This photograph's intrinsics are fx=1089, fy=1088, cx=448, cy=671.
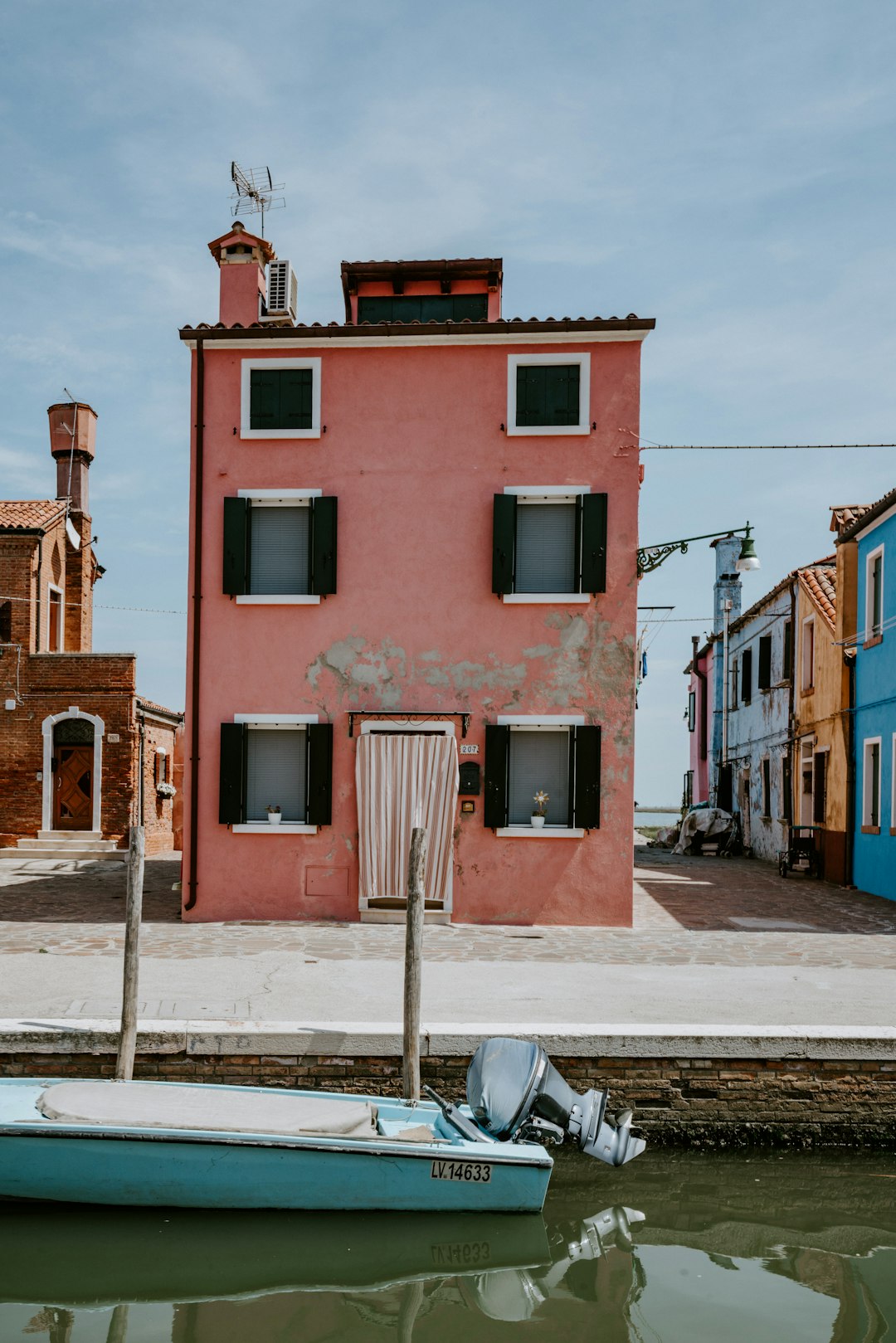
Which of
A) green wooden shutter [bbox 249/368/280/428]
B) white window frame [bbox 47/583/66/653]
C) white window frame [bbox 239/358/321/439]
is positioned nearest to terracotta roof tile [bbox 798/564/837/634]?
white window frame [bbox 239/358/321/439]

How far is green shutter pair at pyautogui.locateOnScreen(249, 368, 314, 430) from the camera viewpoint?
14.0 meters

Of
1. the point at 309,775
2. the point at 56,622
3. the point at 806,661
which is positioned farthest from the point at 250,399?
the point at 56,622

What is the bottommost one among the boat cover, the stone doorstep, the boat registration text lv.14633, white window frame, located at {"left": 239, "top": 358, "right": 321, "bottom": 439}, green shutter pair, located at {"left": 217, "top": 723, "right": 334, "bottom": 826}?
the boat registration text lv.14633

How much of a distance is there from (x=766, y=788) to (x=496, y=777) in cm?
1375

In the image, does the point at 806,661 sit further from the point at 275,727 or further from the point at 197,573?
the point at 197,573

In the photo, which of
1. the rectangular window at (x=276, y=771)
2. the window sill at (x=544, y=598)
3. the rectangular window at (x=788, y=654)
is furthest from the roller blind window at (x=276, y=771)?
the rectangular window at (x=788, y=654)

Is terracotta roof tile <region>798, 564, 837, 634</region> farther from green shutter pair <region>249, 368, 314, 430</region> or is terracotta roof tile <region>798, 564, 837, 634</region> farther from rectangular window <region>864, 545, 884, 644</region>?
green shutter pair <region>249, 368, 314, 430</region>

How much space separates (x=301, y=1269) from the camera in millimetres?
6105

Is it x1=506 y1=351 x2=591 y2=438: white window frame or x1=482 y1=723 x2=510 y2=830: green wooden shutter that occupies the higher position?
x1=506 y1=351 x2=591 y2=438: white window frame

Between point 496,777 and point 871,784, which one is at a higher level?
point 496,777

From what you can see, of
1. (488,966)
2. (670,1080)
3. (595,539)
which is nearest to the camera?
(670,1080)

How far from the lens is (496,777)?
44.1ft

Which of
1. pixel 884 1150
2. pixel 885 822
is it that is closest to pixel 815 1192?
pixel 884 1150

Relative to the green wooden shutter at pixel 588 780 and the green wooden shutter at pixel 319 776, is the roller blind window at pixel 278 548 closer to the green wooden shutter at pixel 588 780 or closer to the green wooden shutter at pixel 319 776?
the green wooden shutter at pixel 319 776
